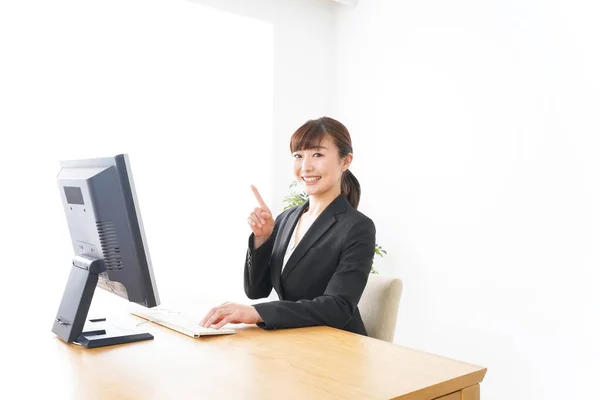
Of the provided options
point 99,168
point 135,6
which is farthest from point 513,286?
point 135,6

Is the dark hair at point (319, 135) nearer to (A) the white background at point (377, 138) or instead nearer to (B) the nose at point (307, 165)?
(B) the nose at point (307, 165)

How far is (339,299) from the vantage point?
182 centimetres

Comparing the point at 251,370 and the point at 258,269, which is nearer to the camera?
the point at 251,370

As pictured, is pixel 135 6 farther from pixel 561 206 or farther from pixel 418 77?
pixel 561 206

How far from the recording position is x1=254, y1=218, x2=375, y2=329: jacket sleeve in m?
1.71

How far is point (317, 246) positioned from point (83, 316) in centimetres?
83

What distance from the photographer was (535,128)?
318cm

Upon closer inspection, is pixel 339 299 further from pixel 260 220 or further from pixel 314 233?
pixel 260 220

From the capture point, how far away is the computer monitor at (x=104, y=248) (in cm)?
146

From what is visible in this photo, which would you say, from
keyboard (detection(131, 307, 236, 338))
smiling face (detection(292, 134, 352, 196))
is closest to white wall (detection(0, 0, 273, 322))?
keyboard (detection(131, 307, 236, 338))

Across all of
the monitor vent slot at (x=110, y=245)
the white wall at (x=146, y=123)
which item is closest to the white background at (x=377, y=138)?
the white wall at (x=146, y=123)

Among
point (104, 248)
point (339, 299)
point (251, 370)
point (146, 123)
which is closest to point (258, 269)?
point (339, 299)

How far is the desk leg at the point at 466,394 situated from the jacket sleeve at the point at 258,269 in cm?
102

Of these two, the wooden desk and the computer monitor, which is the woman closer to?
the wooden desk
